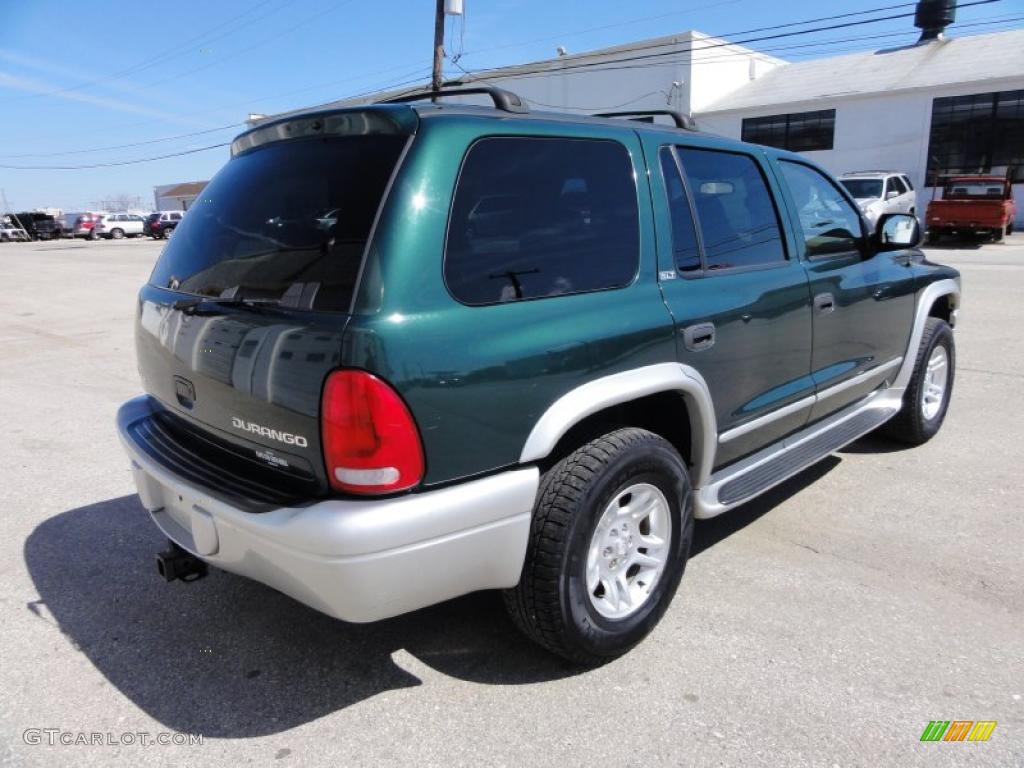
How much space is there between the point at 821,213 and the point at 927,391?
1.79 meters

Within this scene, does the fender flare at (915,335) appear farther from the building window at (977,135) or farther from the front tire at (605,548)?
the building window at (977,135)

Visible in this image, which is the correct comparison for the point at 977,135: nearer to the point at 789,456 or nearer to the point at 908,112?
the point at 908,112

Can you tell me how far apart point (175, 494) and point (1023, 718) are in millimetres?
2819

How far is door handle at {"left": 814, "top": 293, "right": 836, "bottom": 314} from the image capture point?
11.5 ft

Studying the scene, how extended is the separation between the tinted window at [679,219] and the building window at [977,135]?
2641 cm

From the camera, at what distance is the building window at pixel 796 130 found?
29.2 m

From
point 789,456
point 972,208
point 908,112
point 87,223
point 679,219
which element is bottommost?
point 789,456

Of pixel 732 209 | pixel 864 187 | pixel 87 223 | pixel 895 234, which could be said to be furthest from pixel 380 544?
pixel 87 223

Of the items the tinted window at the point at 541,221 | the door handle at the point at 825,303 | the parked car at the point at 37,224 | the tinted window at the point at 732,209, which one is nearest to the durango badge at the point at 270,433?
the tinted window at the point at 541,221

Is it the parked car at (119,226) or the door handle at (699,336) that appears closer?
the door handle at (699,336)

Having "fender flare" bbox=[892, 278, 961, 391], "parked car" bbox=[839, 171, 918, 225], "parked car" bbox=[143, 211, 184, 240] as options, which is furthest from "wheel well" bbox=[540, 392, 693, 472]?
"parked car" bbox=[143, 211, 184, 240]

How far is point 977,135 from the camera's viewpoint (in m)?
26.3

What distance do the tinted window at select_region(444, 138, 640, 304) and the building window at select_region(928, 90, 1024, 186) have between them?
2683 cm

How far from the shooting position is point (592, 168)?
2660 mm
